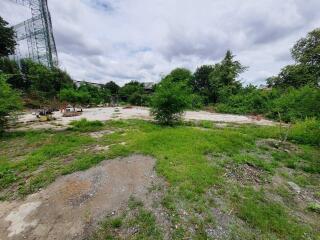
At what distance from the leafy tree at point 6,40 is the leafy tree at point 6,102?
2301 cm

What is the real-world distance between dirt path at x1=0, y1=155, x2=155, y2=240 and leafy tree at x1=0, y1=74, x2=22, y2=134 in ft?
22.4

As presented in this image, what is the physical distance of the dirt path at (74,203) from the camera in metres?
2.89

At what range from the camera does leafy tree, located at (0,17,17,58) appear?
25.5m

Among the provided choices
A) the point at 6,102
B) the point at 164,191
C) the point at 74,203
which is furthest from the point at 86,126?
the point at 164,191

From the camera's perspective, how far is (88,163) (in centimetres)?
519

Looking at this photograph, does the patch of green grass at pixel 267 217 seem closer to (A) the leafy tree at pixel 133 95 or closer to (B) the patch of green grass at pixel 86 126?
(B) the patch of green grass at pixel 86 126

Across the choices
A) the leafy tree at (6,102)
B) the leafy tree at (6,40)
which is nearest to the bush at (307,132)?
the leafy tree at (6,102)

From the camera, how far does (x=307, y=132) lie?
820 cm

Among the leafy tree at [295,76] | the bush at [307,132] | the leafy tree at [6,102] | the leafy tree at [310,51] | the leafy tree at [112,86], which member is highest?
the leafy tree at [310,51]

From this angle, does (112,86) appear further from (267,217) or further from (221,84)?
(267,217)

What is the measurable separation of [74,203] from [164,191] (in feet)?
5.78

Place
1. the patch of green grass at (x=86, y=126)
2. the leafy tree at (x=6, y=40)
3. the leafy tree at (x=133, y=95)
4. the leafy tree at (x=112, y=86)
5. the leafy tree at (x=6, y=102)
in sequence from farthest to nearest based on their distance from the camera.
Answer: the leafy tree at (x=112, y=86), the leafy tree at (x=133, y=95), the leafy tree at (x=6, y=40), the patch of green grass at (x=86, y=126), the leafy tree at (x=6, y=102)

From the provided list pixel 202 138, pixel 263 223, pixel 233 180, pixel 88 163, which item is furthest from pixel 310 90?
pixel 88 163

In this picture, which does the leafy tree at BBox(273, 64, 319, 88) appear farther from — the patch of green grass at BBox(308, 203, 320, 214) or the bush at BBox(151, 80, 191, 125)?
the patch of green grass at BBox(308, 203, 320, 214)
